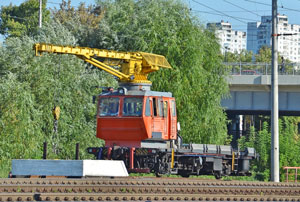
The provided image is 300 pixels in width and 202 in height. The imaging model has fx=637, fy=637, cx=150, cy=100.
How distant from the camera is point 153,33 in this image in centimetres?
3769

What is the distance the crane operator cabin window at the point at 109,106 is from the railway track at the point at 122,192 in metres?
6.19

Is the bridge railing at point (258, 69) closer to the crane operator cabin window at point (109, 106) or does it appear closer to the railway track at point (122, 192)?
the crane operator cabin window at point (109, 106)

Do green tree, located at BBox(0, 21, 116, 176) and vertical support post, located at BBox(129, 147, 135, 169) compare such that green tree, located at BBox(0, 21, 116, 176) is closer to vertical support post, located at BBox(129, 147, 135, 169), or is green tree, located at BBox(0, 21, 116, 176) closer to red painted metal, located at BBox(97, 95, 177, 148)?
red painted metal, located at BBox(97, 95, 177, 148)

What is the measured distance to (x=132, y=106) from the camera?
24.1m

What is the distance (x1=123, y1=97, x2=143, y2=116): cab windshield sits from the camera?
78.5ft

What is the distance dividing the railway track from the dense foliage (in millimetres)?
12424

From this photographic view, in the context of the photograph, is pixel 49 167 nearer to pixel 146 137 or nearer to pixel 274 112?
pixel 146 137

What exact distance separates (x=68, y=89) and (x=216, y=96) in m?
9.19

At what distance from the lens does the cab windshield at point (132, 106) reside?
23.9m

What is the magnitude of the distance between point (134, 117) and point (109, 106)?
3.88 ft

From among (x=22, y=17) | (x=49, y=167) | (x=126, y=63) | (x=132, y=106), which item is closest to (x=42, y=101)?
(x=126, y=63)

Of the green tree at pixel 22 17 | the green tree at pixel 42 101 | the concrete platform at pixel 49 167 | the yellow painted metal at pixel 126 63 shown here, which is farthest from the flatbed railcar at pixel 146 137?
the green tree at pixel 22 17

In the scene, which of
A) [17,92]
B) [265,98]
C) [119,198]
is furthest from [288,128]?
[119,198]

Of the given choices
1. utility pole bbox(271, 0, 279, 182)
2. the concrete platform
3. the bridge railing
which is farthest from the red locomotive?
the bridge railing
